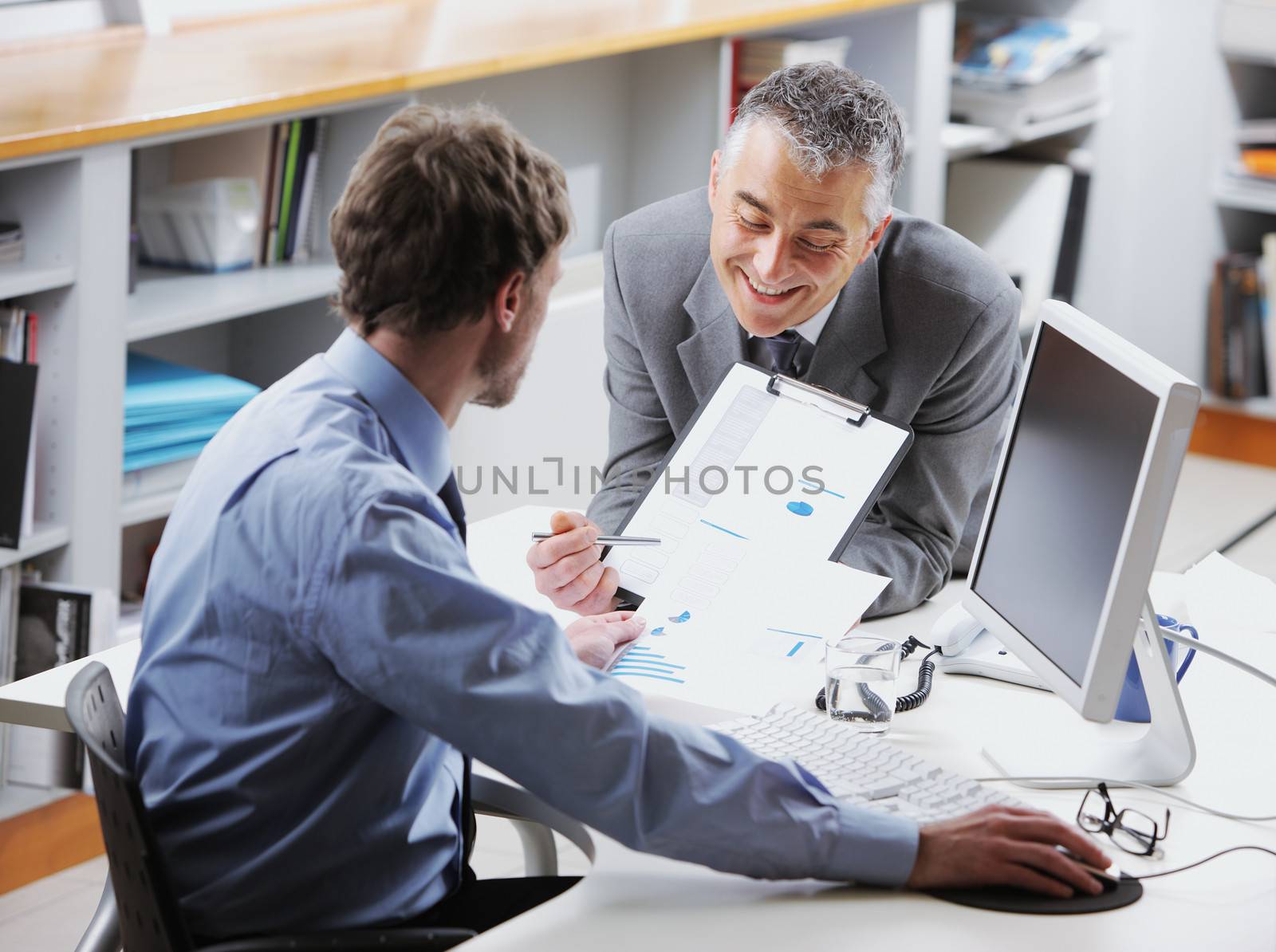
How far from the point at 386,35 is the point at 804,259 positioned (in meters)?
1.50

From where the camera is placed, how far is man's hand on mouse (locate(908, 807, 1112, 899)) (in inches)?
48.6

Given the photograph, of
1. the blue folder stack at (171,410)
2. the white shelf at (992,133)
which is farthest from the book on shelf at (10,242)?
the white shelf at (992,133)

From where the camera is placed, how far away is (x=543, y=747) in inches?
45.8

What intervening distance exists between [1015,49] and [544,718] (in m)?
3.47

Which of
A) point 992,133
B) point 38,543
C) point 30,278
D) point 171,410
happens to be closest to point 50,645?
point 38,543

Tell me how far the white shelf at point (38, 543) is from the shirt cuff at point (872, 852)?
4.99 ft

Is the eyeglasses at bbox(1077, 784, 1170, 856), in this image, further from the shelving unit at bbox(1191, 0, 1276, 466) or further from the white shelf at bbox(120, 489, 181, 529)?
the shelving unit at bbox(1191, 0, 1276, 466)

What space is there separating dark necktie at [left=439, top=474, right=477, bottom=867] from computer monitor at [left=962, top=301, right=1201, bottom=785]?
51 cm

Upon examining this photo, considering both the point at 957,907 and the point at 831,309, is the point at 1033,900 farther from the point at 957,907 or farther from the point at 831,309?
the point at 831,309

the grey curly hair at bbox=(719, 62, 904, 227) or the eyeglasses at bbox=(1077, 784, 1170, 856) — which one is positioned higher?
the grey curly hair at bbox=(719, 62, 904, 227)

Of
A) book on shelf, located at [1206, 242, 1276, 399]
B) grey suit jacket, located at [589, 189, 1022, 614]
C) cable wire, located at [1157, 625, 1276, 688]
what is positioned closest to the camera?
cable wire, located at [1157, 625, 1276, 688]

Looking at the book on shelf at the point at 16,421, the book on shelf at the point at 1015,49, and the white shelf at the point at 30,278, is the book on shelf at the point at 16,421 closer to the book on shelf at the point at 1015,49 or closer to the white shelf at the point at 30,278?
the white shelf at the point at 30,278

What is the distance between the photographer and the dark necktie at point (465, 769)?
1.42m

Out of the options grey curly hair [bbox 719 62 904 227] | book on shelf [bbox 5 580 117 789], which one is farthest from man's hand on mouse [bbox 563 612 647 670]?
book on shelf [bbox 5 580 117 789]
